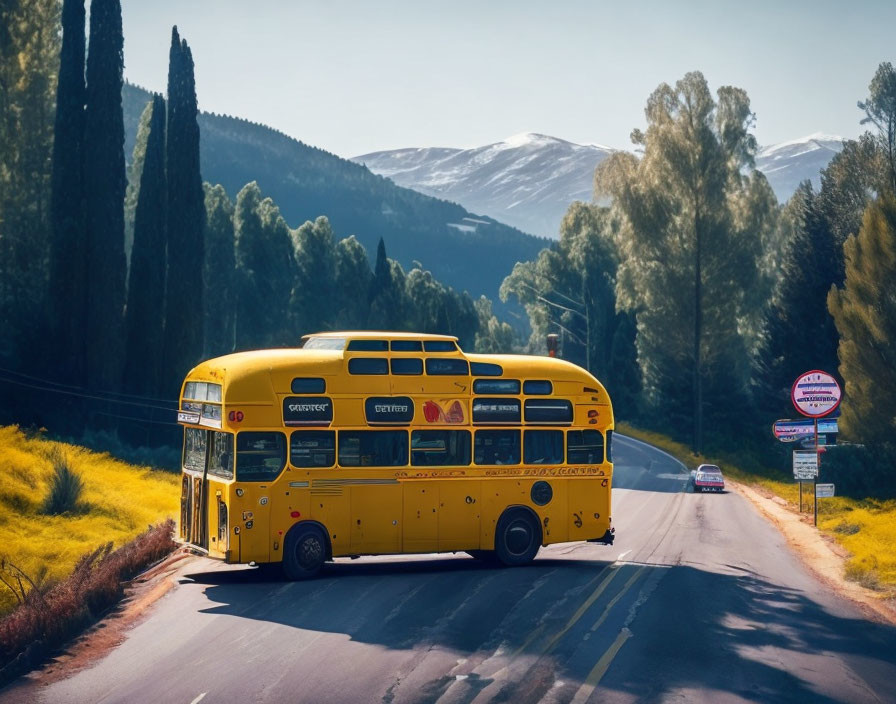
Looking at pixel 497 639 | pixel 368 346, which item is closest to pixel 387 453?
pixel 368 346

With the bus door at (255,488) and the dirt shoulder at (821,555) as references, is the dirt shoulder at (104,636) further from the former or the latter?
the dirt shoulder at (821,555)

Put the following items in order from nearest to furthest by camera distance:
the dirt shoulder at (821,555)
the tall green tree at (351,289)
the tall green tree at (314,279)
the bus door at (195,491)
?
1. the dirt shoulder at (821,555)
2. the bus door at (195,491)
3. the tall green tree at (314,279)
4. the tall green tree at (351,289)

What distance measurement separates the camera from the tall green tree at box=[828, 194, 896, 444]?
4284 cm

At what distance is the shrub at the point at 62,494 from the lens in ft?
94.6

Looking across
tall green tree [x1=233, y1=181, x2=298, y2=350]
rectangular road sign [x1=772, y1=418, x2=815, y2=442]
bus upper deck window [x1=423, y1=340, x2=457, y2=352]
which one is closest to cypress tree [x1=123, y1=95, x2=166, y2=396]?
rectangular road sign [x1=772, y1=418, x2=815, y2=442]

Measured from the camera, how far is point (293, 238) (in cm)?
9556

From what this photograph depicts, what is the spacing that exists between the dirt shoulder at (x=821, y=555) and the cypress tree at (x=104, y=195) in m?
29.1

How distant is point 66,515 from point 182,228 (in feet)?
92.9

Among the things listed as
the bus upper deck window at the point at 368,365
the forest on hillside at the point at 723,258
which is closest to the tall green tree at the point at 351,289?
the forest on hillside at the point at 723,258

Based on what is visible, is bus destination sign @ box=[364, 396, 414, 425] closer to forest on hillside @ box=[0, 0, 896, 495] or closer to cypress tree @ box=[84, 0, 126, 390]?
forest on hillside @ box=[0, 0, 896, 495]

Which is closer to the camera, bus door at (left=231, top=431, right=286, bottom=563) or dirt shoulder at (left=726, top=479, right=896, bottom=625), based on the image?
dirt shoulder at (left=726, top=479, right=896, bottom=625)

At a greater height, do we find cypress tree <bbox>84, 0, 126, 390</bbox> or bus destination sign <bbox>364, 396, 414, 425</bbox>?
cypress tree <bbox>84, 0, 126, 390</bbox>

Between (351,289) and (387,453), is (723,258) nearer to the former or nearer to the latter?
(351,289)

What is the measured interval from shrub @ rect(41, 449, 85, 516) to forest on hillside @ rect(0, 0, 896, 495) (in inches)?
750
